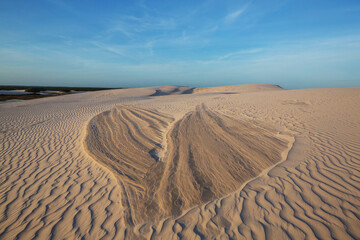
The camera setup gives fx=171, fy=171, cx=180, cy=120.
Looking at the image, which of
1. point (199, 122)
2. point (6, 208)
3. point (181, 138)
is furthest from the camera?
point (199, 122)

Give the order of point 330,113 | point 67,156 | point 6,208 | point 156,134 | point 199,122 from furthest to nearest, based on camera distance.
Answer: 1. point 330,113
2. point 199,122
3. point 156,134
4. point 67,156
5. point 6,208

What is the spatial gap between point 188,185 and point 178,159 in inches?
43.3

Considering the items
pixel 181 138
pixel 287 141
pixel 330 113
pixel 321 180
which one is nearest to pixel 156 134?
pixel 181 138

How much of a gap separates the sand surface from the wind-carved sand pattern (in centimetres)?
3

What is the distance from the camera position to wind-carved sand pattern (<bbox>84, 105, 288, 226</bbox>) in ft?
10.3

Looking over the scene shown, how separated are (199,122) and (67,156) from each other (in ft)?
16.9

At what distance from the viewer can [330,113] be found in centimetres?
874

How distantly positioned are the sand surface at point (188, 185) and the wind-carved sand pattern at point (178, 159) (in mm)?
27

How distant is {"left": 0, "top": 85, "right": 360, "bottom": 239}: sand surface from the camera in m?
2.55

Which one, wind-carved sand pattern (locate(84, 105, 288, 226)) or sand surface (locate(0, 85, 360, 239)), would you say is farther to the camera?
wind-carved sand pattern (locate(84, 105, 288, 226))

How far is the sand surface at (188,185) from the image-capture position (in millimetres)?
2549

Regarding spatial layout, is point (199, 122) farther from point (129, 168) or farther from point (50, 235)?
point (50, 235)

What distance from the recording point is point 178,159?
4531 mm

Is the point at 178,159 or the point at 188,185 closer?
the point at 188,185
